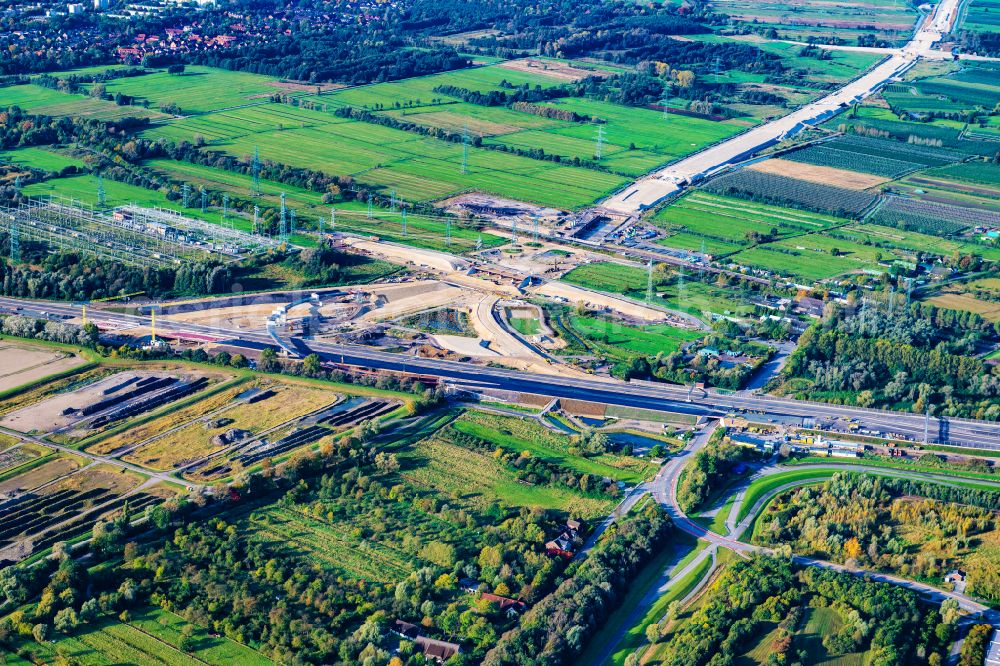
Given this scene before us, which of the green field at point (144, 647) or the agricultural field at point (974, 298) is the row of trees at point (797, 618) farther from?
the agricultural field at point (974, 298)

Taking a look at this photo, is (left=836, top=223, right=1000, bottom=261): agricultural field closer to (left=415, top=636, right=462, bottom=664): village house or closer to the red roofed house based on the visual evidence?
the red roofed house

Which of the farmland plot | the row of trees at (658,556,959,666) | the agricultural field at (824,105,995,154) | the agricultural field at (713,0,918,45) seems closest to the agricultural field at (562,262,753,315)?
the row of trees at (658,556,959,666)

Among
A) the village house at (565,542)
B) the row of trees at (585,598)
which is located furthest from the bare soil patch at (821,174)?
the village house at (565,542)

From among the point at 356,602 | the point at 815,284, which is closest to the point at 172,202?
the point at 815,284

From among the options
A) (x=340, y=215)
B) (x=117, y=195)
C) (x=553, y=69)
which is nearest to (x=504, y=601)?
(x=340, y=215)

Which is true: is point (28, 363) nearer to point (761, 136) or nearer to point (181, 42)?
point (761, 136)

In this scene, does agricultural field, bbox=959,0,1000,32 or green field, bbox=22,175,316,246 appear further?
agricultural field, bbox=959,0,1000,32
